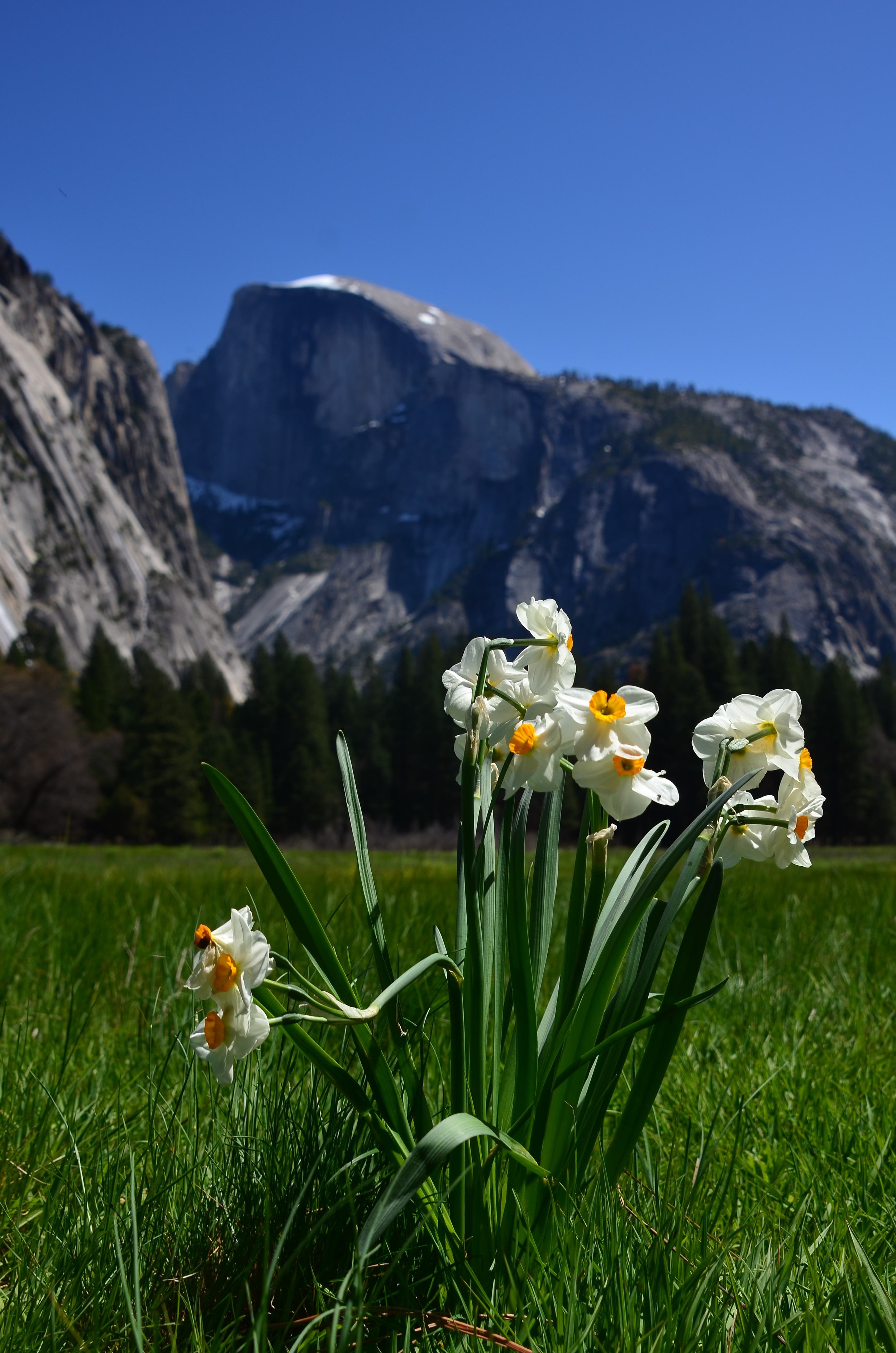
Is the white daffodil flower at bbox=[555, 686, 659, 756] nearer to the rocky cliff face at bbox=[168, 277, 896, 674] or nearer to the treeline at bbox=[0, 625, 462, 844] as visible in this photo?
the treeline at bbox=[0, 625, 462, 844]

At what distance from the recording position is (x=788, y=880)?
6391 millimetres

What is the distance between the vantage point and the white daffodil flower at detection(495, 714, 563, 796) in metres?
1.20

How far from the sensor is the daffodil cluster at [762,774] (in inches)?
49.4

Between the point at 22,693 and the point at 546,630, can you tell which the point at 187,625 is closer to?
the point at 22,693

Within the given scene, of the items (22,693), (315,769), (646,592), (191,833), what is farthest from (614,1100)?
(646,592)

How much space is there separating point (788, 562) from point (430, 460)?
8017 centimetres

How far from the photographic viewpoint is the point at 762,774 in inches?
50.7

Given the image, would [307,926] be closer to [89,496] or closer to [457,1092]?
[457,1092]

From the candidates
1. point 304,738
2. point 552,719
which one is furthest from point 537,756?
point 304,738

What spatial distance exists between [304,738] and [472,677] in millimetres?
53825

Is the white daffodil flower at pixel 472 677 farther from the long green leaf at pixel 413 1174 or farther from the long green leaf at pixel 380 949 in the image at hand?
the long green leaf at pixel 413 1174

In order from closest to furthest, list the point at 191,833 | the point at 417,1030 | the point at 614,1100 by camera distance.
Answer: the point at 417,1030, the point at 614,1100, the point at 191,833

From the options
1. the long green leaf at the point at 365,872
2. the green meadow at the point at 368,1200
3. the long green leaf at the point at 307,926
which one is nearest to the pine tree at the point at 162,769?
the green meadow at the point at 368,1200

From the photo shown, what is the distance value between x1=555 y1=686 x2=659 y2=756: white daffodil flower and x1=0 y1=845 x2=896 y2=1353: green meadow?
0.58m
